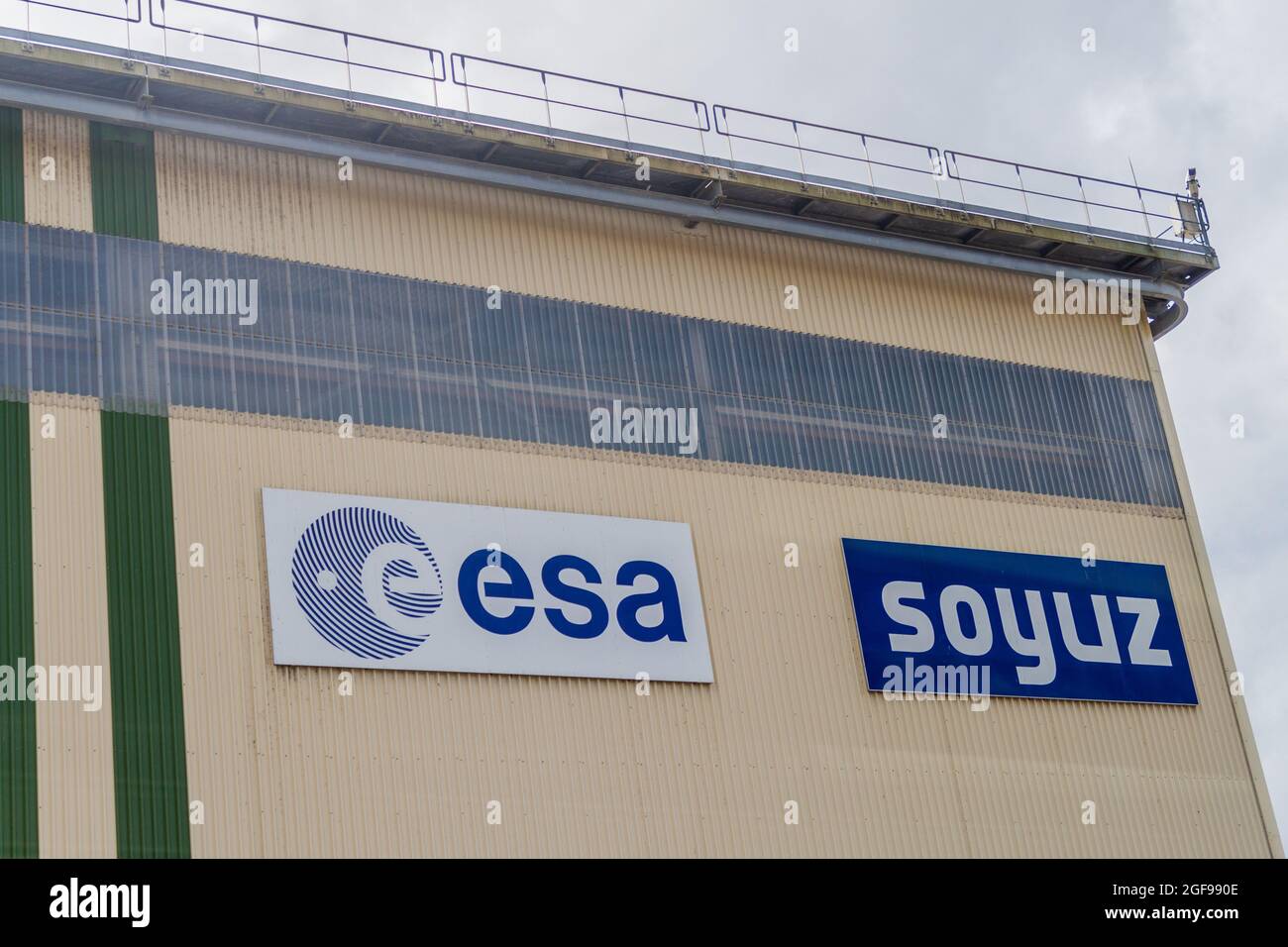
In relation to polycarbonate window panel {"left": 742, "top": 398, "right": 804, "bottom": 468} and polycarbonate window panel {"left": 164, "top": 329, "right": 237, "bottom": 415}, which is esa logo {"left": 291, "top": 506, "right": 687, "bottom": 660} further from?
polycarbonate window panel {"left": 742, "top": 398, "right": 804, "bottom": 468}

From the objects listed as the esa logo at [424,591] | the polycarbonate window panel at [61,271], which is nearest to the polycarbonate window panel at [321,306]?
the esa logo at [424,591]

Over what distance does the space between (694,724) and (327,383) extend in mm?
7734

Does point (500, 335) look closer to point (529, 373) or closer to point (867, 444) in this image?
point (529, 373)

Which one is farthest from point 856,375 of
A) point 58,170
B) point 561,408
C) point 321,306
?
point 58,170

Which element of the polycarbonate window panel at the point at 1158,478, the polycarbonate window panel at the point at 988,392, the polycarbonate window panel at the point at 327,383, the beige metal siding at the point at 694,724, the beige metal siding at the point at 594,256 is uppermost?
the beige metal siding at the point at 594,256

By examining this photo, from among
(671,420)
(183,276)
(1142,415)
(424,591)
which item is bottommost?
(424,591)

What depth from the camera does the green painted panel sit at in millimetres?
26016

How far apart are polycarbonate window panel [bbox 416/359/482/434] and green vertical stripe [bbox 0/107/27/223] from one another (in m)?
6.37

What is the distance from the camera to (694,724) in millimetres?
27156

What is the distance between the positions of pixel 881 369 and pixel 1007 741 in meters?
7.17

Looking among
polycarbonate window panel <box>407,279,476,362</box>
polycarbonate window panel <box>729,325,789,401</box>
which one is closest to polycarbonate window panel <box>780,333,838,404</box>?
polycarbonate window panel <box>729,325,789,401</box>

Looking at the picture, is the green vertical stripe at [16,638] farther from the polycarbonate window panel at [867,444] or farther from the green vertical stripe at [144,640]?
the polycarbonate window panel at [867,444]

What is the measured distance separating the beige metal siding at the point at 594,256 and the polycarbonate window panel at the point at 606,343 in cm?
28

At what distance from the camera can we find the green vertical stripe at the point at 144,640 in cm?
2266
